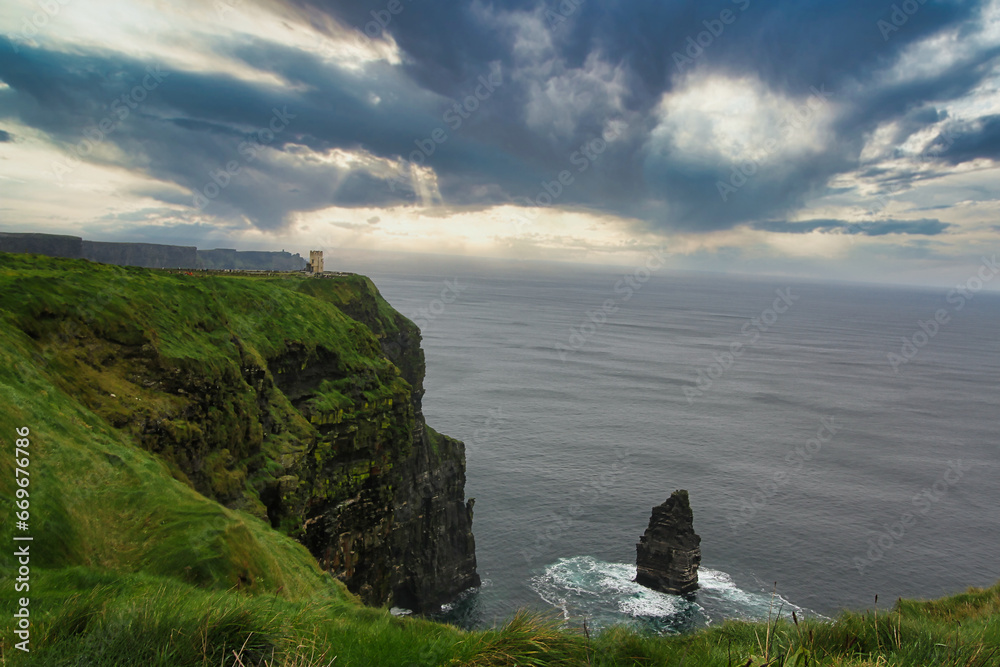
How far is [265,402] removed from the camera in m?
33.9

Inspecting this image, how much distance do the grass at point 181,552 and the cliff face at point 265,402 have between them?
0.46 feet

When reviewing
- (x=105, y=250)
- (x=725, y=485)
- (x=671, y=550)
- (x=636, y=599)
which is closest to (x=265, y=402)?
(x=636, y=599)

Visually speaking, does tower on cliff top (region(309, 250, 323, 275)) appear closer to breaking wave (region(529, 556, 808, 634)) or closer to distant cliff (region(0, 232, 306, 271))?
distant cliff (region(0, 232, 306, 271))

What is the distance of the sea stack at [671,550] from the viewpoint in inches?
2306

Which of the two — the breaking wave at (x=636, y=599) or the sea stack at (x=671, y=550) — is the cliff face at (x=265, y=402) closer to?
the breaking wave at (x=636, y=599)

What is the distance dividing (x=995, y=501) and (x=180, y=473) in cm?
10014

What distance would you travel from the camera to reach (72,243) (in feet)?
323

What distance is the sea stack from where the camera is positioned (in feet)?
192

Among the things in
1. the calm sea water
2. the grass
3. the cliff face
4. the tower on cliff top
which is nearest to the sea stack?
the calm sea water

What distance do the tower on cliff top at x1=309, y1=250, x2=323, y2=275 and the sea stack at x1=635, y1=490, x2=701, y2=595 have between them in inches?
1910

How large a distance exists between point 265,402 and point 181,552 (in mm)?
18273

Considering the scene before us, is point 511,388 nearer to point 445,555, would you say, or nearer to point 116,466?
point 445,555

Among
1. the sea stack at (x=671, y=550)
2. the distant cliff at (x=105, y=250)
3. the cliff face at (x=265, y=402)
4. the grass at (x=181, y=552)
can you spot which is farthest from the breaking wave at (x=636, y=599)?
the distant cliff at (x=105, y=250)

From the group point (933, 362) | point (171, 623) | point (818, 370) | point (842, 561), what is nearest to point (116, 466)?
point (171, 623)
